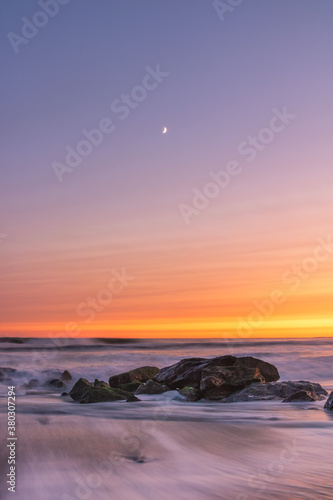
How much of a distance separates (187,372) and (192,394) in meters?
1.64

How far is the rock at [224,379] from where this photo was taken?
14008 mm

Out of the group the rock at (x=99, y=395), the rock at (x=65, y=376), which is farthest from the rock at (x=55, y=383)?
the rock at (x=99, y=395)

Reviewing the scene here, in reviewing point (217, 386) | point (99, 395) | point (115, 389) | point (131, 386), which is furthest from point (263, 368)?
point (99, 395)

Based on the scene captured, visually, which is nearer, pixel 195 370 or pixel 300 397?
pixel 300 397

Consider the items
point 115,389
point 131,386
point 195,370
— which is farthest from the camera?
point 131,386

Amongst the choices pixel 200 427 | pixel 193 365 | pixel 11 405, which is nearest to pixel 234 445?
pixel 200 427

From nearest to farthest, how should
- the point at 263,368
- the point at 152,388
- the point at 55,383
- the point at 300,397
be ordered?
the point at 300,397
the point at 152,388
the point at 263,368
the point at 55,383

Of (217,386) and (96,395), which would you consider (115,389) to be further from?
(217,386)

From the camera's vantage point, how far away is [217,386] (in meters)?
14.1

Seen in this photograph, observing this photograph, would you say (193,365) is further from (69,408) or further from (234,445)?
(234,445)

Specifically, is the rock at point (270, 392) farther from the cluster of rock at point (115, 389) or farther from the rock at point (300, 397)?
the cluster of rock at point (115, 389)

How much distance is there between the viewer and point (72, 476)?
5.74m

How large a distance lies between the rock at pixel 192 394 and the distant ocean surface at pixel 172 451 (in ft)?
3.43

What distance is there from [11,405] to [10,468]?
22.1 ft
